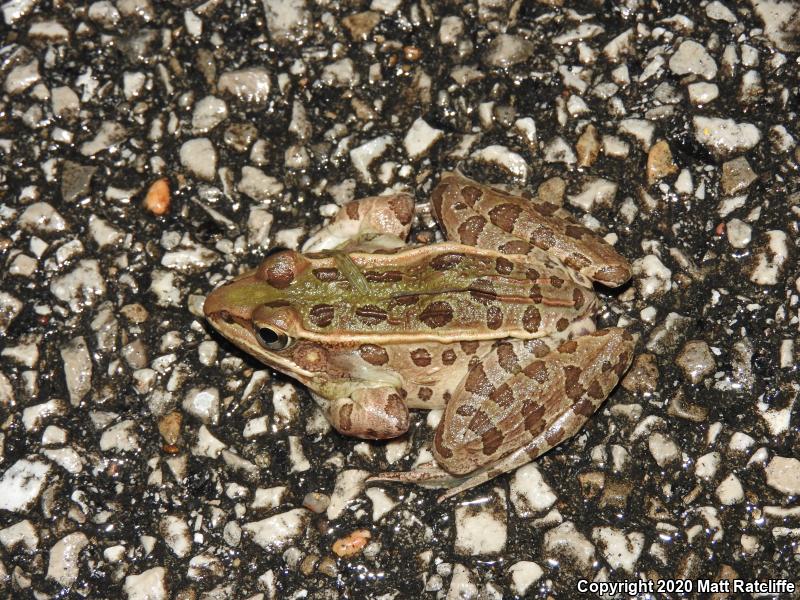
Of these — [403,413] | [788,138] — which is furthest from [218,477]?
[788,138]

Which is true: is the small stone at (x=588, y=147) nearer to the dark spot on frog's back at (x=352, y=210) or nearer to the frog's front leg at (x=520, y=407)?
the frog's front leg at (x=520, y=407)

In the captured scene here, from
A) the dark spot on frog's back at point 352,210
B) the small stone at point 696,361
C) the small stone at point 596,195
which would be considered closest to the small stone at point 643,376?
the small stone at point 696,361


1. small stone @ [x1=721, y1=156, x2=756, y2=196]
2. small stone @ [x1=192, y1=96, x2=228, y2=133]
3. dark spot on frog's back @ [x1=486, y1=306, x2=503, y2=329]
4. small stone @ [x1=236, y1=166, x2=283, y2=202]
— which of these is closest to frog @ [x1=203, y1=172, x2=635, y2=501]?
dark spot on frog's back @ [x1=486, y1=306, x2=503, y2=329]

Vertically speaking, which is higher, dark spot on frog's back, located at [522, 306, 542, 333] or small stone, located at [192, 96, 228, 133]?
small stone, located at [192, 96, 228, 133]

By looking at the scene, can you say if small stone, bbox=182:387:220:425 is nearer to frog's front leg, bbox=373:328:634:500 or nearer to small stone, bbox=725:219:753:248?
frog's front leg, bbox=373:328:634:500

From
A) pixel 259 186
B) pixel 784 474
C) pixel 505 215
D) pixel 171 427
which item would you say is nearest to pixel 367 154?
pixel 259 186

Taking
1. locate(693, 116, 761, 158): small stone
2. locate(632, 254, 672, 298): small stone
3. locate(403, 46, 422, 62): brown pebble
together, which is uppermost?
locate(403, 46, 422, 62): brown pebble

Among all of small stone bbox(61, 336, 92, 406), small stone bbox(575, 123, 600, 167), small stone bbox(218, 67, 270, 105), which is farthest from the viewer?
small stone bbox(218, 67, 270, 105)

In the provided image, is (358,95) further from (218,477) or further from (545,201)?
(218,477)
